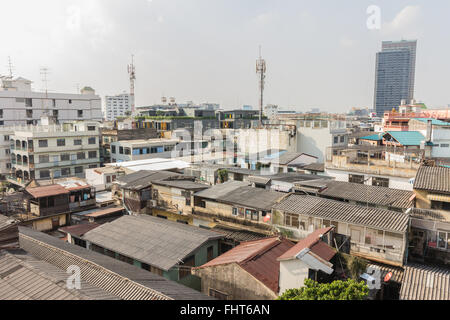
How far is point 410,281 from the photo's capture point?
13.8m

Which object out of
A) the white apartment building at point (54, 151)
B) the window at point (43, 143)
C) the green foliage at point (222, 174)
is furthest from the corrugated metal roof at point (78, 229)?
the window at point (43, 143)

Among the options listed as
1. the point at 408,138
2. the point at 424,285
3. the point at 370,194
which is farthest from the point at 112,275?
the point at 408,138

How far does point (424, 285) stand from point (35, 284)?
14.9 metres

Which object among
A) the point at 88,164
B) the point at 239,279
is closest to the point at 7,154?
the point at 88,164

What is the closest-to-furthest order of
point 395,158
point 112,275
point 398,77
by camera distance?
point 112,275 < point 395,158 < point 398,77

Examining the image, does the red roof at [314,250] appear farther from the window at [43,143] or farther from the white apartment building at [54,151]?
the window at [43,143]

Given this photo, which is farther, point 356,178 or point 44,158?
point 44,158

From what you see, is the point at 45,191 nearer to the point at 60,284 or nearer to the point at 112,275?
the point at 112,275

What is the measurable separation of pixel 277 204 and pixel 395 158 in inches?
481

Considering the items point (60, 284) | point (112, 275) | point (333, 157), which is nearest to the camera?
point (60, 284)

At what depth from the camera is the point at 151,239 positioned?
18266 millimetres

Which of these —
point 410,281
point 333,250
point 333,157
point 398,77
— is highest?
point 398,77

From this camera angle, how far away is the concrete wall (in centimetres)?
1316

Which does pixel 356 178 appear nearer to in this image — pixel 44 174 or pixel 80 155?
→ pixel 80 155
